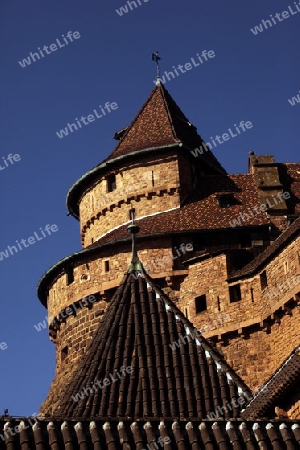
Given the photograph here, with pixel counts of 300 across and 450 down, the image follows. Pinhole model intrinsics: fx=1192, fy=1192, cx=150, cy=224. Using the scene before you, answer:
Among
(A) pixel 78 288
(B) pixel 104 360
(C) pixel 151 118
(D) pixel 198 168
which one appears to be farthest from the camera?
(C) pixel 151 118

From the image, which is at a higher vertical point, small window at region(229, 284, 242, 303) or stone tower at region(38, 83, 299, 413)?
stone tower at region(38, 83, 299, 413)

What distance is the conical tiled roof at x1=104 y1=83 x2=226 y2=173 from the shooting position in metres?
40.0

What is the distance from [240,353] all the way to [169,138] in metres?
9.62

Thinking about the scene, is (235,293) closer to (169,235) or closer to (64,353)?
(169,235)

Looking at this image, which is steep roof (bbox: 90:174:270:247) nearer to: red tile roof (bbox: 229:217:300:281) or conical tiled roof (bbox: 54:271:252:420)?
red tile roof (bbox: 229:217:300:281)

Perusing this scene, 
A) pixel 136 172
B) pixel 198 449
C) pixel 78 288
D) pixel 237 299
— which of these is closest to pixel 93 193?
pixel 136 172

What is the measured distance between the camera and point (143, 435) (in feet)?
49.9

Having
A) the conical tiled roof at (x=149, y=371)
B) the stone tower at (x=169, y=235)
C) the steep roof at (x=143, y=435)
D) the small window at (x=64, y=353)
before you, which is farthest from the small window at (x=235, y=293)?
the steep roof at (x=143, y=435)

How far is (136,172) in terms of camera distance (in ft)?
129

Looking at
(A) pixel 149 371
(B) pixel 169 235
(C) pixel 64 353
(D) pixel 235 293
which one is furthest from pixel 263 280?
(A) pixel 149 371

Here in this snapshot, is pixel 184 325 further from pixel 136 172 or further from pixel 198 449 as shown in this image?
pixel 136 172

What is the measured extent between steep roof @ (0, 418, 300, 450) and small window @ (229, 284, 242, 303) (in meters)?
18.2

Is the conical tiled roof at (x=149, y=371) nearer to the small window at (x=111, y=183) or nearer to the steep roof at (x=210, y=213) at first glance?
the steep roof at (x=210, y=213)

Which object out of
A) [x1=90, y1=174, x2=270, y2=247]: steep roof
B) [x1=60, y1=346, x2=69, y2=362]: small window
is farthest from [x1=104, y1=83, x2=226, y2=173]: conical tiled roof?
[x1=60, y1=346, x2=69, y2=362]: small window
